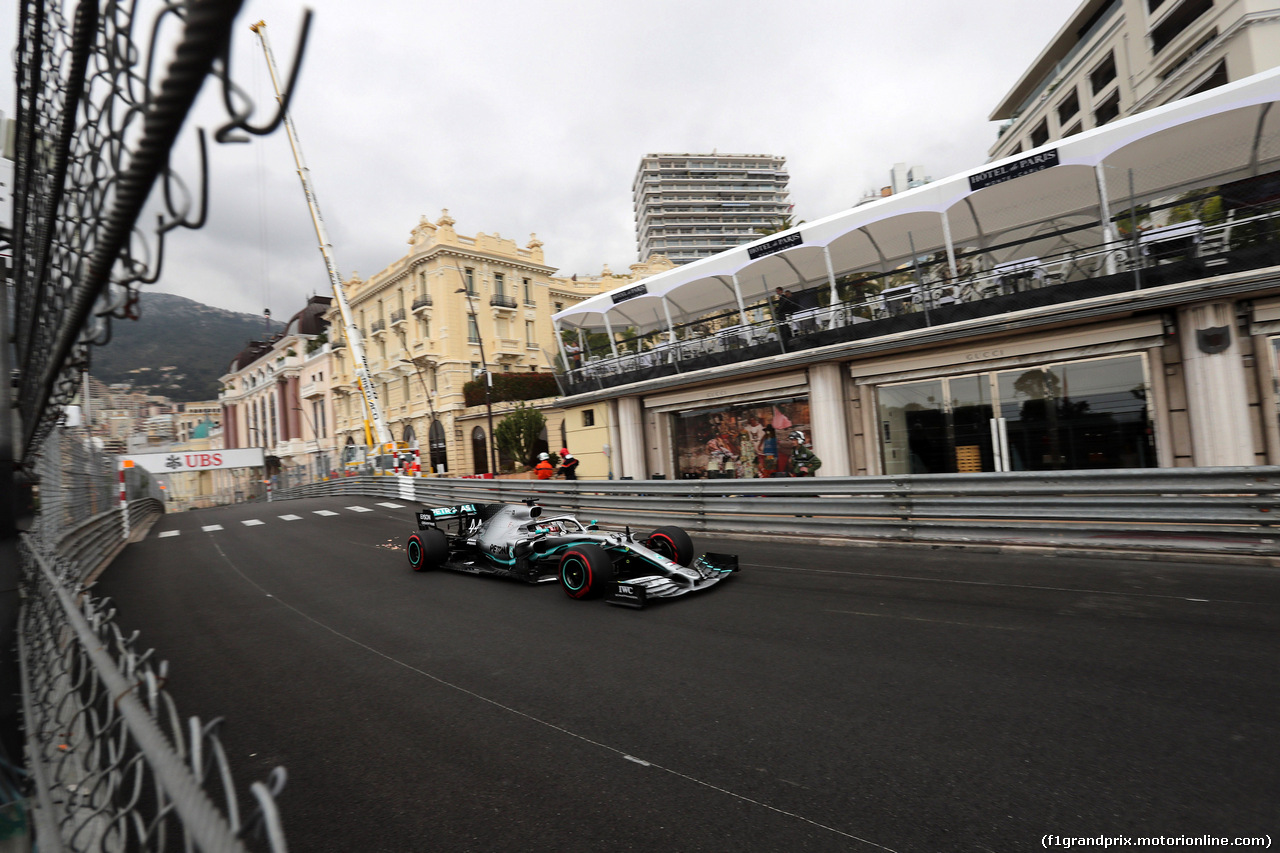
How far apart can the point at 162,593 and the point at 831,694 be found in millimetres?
8859

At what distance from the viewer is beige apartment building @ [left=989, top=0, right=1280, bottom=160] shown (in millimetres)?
21719

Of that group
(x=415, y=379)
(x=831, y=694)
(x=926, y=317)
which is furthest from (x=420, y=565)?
(x=415, y=379)

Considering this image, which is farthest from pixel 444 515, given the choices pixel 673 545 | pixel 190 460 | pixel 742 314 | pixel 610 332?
pixel 190 460

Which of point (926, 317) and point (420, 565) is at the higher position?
point (926, 317)

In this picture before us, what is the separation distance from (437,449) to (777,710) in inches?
1612

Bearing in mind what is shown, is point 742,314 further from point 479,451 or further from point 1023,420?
point 479,451

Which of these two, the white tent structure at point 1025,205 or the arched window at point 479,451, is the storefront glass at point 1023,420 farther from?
the arched window at point 479,451

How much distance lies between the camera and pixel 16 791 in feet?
9.38

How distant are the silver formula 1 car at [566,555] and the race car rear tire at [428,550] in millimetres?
13

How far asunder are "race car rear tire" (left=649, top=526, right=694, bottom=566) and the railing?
691 cm

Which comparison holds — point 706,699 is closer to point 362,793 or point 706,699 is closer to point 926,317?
point 362,793

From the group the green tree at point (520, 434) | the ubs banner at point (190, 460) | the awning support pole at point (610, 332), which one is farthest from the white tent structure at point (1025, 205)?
the ubs banner at point (190, 460)

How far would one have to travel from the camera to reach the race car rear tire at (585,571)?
6.52 m

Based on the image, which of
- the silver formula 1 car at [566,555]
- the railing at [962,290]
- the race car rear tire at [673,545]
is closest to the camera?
the silver formula 1 car at [566,555]
